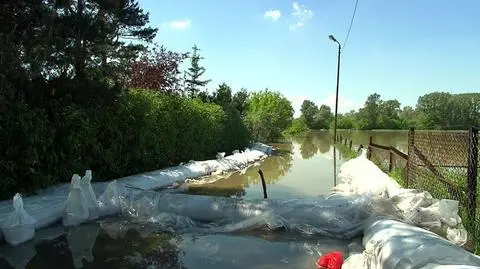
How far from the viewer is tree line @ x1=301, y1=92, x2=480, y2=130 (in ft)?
288

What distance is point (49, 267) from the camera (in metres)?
5.62

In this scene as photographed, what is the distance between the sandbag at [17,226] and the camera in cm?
645

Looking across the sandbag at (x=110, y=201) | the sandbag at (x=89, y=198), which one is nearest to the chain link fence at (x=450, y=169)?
the sandbag at (x=110, y=201)

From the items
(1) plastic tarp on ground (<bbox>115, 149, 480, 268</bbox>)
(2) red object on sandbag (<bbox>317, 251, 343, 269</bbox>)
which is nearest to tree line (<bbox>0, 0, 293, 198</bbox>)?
(1) plastic tarp on ground (<bbox>115, 149, 480, 268</bbox>)

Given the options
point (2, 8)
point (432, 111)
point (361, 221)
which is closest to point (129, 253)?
point (361, 221)

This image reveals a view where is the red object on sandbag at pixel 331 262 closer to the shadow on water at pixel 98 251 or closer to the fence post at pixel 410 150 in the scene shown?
the shadow on water at pixel 98 251

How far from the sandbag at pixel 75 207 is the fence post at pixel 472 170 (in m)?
6.12

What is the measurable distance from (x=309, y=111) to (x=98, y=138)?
9159 cm

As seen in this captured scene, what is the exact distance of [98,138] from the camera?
37.4 feet

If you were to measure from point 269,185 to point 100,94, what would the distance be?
19.5 feet

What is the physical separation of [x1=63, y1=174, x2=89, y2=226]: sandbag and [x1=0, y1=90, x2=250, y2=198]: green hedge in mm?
1447

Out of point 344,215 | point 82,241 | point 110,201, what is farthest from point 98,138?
point 344,215

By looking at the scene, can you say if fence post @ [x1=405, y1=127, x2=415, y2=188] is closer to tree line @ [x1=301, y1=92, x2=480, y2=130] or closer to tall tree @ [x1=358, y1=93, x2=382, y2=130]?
tree line @ [x1=301, y1=92, x2=480, y2=130]

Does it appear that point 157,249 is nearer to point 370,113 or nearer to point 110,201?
point 110,201
